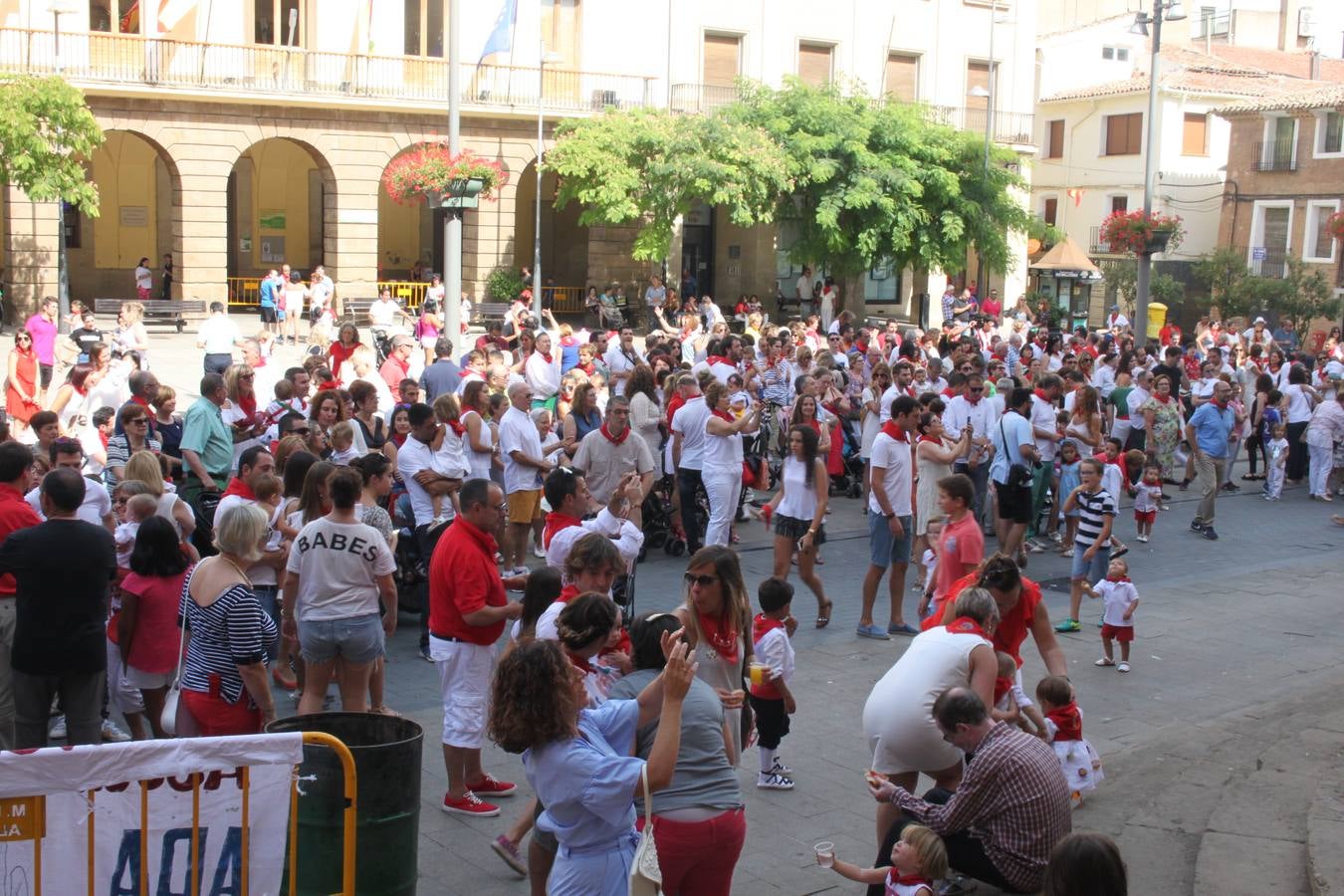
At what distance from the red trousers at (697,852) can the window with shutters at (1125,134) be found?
1796 inches

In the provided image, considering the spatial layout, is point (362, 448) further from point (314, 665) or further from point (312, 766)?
point (312, 766)

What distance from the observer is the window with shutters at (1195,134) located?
47500 millimetres

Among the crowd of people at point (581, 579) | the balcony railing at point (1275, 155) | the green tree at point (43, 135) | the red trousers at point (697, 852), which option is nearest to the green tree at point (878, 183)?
the balcony railing at point (1275, 155)

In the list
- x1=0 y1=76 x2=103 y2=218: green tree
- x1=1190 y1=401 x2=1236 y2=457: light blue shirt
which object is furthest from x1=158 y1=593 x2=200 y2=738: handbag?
x1=0 y1=76 x2=103 y2=218: green tree

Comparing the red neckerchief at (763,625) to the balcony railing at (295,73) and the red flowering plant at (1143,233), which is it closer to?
the red flowering plant at (1143,233)

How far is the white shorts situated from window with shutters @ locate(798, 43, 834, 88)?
32.9 metres

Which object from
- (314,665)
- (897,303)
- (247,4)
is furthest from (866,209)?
(314,665)

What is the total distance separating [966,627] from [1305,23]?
6273 centimetres

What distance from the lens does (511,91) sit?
111ft

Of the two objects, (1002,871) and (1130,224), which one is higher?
(1130,224)

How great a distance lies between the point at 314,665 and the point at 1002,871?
3.57m

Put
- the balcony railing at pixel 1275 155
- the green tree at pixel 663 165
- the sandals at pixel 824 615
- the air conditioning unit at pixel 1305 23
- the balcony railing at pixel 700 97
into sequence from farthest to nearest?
the air conditioning unit at pixel 1305 23, the balcony railing at pixel 1275 155, the balcony railing at pixel 700 97, the green tree at pixel 663 165, the sandals at pixel 824 615

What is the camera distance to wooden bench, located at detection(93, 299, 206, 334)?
2944cm

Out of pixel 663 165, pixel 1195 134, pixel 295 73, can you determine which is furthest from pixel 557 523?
pixel 1195 134
